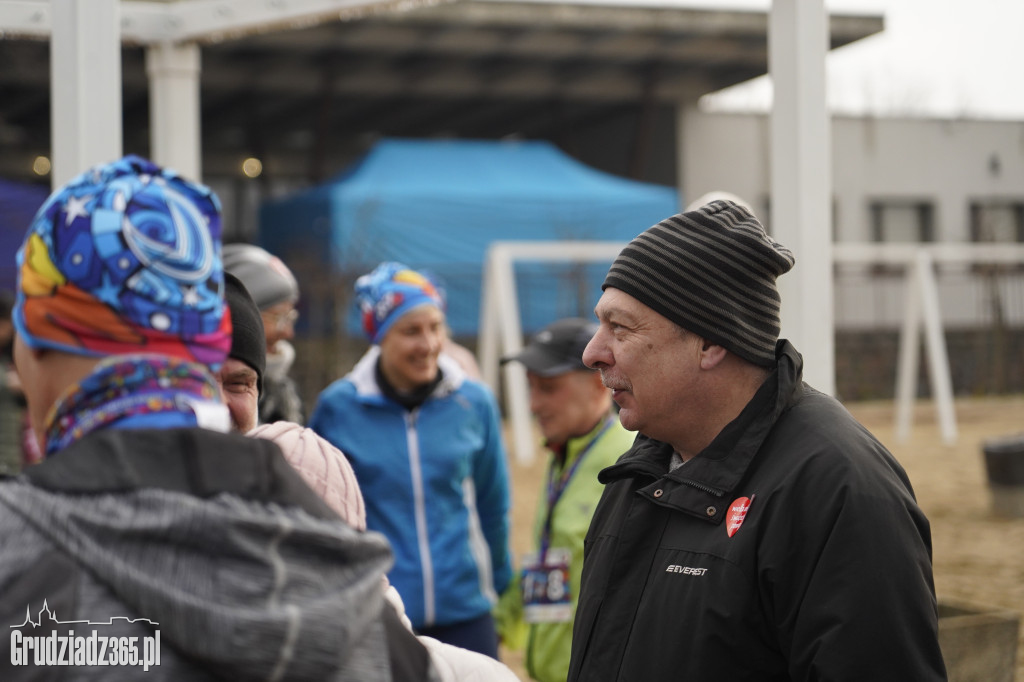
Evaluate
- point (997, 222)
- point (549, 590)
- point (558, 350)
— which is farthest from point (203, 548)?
point (997, 222)

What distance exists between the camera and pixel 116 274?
4.06 ft

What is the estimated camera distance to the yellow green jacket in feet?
11.9

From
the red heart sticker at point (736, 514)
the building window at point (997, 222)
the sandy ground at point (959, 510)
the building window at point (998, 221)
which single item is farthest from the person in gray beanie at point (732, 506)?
the building window at point (998, 221)

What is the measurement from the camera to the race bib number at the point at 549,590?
3635 millimetres

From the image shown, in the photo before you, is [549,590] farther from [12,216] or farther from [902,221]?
[902,221]

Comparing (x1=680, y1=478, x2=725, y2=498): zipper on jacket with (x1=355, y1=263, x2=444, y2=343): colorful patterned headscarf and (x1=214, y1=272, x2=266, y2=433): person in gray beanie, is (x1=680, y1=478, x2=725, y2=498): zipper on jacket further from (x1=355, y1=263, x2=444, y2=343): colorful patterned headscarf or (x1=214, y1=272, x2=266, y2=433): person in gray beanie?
(x1=355, y1=263, x2=444, y2=343): colorful patterned headscarf

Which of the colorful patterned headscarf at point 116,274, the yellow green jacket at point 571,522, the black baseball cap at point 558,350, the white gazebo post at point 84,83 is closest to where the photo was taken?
the colorful patterned headscarf at point 116,274

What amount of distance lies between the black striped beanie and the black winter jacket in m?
0.11

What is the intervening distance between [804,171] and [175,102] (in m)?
2.47

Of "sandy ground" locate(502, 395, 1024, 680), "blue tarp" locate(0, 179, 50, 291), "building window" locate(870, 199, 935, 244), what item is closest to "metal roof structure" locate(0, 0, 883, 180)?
"building window" locate(870, 199, 935, 244)

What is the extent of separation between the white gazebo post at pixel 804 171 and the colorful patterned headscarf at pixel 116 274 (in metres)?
2.41

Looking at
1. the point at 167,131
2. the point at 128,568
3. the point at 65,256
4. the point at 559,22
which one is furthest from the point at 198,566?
the point at 559,22

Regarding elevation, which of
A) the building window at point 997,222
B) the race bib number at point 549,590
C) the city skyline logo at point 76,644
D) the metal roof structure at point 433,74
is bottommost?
the race bib number at point 549,590

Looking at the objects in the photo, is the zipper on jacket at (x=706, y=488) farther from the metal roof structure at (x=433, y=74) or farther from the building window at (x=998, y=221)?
the building window at (x=998, y=221)
